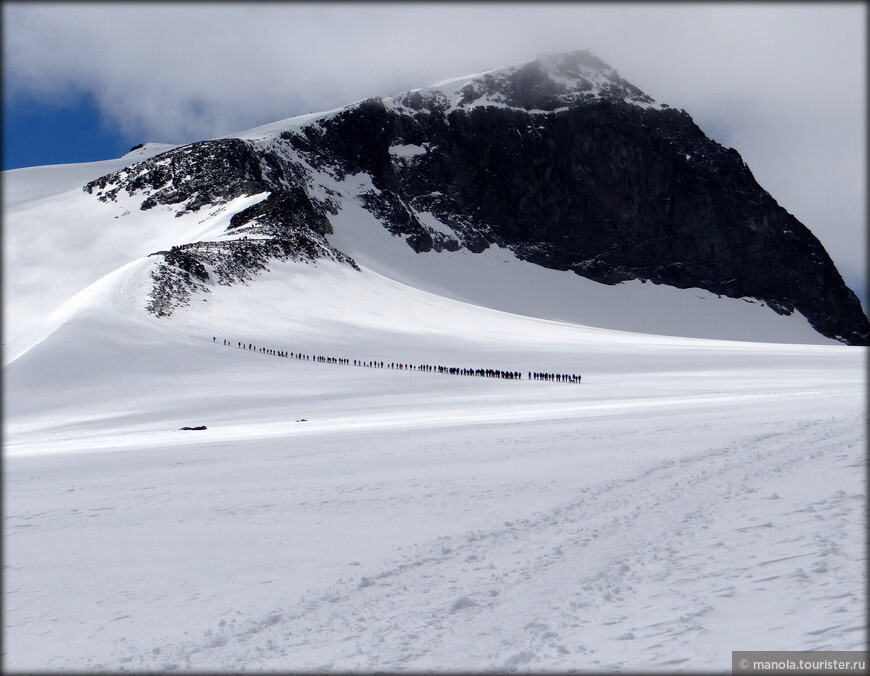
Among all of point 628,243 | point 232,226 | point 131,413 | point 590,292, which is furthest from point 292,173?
point 131,413

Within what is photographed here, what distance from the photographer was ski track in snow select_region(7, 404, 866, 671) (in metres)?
6.04

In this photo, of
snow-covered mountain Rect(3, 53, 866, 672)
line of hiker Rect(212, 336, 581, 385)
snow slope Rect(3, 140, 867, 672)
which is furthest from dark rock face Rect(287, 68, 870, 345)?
snow slope Rect(3, 140, 867, 672)

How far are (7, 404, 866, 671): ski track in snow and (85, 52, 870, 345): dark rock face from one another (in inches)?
4558

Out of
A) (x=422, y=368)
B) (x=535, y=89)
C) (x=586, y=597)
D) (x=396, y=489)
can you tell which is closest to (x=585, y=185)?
(x=535, y=89)

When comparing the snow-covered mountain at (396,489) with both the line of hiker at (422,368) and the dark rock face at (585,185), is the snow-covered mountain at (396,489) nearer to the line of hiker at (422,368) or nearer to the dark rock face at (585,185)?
the line of hiker at (422,368)

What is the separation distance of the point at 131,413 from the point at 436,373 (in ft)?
53.6

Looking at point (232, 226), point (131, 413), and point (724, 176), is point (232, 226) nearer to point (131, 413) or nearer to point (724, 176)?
point (131, 413)

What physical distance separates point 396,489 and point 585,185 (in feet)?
455

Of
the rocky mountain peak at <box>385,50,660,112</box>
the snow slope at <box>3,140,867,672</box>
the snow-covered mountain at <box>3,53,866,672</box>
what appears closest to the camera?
the snow slope at <box>3,140,867,672</box>

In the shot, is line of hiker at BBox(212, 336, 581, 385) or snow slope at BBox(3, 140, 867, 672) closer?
snow slope at BBox(3, 140, 867, 672)

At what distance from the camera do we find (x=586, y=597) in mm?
7145

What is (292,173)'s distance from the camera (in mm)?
111500

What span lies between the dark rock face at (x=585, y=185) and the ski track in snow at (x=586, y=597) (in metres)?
116

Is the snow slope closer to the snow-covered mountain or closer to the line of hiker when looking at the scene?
the snow-covered mountain
